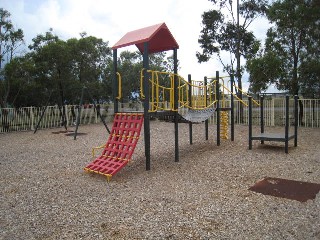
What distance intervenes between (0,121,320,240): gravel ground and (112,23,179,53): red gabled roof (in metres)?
2.76

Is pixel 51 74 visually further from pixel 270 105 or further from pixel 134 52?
pixel 270 105

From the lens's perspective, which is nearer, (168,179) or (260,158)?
(168,179)

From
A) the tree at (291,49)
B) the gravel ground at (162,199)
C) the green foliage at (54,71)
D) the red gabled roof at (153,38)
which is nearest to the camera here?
the gravel ground at (162,199)

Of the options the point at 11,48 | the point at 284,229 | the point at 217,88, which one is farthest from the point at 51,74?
the point at 284,229

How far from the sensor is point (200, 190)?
4.70 m

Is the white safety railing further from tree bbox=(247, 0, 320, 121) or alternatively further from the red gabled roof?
the red gabled roof

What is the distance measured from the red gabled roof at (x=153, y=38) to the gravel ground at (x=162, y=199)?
276cm

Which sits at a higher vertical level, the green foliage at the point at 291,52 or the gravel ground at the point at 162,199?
the green foliage at the point at 291,52

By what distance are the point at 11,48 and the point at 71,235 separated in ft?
51.3

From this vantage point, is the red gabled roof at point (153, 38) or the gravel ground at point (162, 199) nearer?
the gravel ground at point (162, 199)

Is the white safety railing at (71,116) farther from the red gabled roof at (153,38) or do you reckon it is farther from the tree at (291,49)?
the red gabled roof at (153,38)

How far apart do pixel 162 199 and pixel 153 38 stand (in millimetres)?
4018

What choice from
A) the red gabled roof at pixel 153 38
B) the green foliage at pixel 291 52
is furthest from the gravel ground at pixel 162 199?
the green foliage at pixel 291 52

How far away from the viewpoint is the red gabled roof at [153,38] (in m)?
6.17
